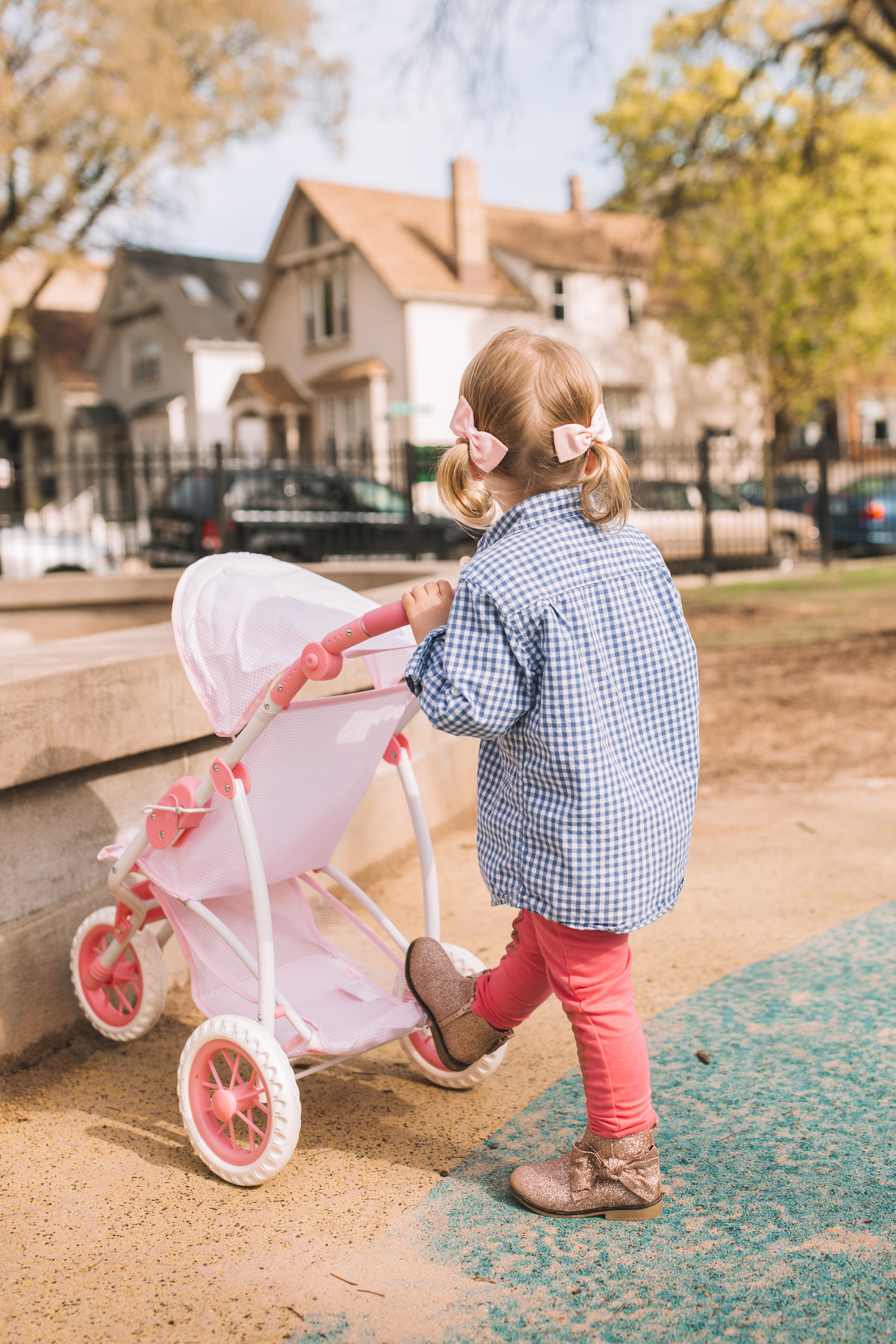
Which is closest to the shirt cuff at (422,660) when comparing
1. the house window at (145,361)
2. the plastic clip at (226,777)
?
the plastic clip at (226,777)

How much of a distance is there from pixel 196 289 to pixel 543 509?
39721mm

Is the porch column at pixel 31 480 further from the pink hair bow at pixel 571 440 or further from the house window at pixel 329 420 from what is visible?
the house window at pixel 329 420

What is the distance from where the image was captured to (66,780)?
10.2 ft

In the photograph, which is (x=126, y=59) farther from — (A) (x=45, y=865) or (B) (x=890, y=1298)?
(B) (x=890, y=1298)

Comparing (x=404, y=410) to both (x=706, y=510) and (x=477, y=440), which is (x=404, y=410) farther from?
(x=477, y=440)

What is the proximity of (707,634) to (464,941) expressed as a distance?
24.3 feet

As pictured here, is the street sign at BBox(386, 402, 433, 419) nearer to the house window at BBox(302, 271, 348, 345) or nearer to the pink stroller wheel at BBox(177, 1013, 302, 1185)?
the house window at BBox(302, 271, 348, 345)

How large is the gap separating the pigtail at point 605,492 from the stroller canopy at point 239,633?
48 centimetres

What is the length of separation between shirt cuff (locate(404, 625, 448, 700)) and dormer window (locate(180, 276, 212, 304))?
38587 millimetres

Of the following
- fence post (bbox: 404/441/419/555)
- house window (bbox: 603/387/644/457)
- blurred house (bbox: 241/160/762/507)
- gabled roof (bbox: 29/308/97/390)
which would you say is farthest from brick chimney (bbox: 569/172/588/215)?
fence post (bbox: 404/441/419/555)

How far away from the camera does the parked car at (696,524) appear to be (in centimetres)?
1609

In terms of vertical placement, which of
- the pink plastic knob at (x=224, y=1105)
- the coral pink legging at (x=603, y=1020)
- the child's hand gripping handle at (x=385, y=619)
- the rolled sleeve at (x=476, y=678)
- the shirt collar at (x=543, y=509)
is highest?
the shirt collar at (x=543, y=509)

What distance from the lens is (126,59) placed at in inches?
913

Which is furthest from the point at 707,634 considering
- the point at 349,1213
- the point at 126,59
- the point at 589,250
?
the point at 589,250
